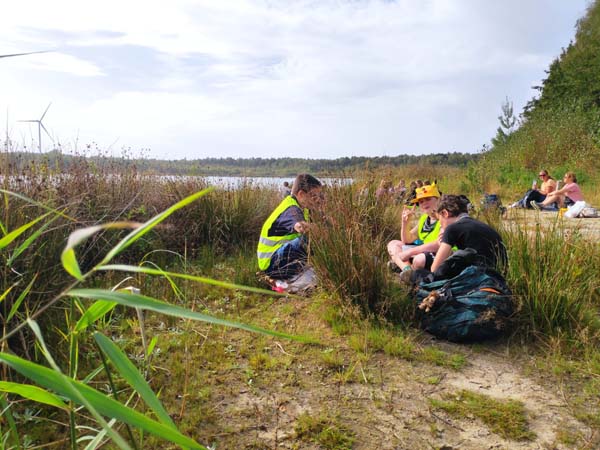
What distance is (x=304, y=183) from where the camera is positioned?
4.84 metres

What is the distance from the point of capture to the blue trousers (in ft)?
15.1

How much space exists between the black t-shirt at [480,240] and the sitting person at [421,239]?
0.78 m

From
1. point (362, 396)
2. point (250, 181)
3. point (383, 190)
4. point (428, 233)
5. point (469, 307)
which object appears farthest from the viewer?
point (250, 181)

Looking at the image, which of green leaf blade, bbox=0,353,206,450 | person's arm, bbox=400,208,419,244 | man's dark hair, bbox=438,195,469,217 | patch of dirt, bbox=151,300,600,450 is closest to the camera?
green leaf blade, bbox=0,353,206,450

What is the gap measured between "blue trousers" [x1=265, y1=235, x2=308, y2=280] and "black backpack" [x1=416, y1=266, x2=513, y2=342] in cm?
142

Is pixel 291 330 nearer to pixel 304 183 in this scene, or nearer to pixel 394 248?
pixel 304 183

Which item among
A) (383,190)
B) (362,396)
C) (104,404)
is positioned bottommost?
(362,396)

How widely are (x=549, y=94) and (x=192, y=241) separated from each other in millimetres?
31443

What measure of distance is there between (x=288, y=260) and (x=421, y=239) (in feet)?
5.75

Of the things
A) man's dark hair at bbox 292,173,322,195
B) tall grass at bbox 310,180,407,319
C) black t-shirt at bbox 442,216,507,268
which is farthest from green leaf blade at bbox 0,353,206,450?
man's dark hair at bbox 292,173,322,195

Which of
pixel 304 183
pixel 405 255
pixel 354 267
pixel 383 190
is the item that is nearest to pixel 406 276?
pixel 405 255

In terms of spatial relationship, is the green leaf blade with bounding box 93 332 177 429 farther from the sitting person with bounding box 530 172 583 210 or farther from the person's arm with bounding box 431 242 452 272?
the sitting person with bounding box 530 172 583 210

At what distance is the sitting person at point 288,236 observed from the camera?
15.2 feet

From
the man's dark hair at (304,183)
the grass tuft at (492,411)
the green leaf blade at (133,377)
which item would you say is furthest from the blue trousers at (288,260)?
the green leaf blade at (133,377)
